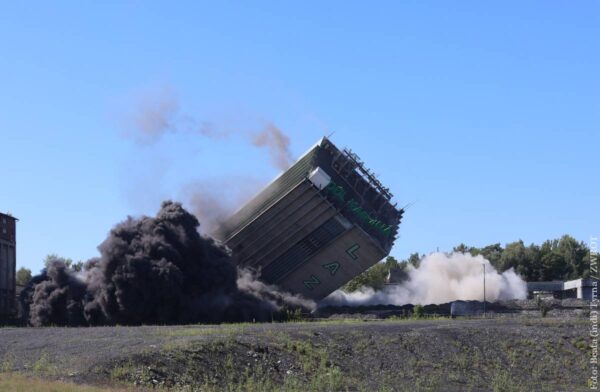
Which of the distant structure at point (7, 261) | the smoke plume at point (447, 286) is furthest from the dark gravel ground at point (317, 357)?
the smoke plume at point (447, 286)

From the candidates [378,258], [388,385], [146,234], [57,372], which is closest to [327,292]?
[378,258]

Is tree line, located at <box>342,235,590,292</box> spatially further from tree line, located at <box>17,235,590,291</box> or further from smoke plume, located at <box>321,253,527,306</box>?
smoke plume, located at <box>321,253,527,306</box>

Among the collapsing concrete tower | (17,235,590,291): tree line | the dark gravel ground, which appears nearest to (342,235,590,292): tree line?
(17,235,590,291): tree line

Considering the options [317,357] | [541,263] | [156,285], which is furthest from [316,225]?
[541,263]

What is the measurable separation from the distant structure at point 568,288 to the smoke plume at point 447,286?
7.99 ft

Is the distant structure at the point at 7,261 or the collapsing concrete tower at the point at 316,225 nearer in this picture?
the collapsing concrete tower at the point at 316,225

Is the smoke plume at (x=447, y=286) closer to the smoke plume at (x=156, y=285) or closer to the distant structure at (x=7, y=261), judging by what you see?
the smoke plume at (x=156, y=285)

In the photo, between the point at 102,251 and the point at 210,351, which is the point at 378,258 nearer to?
the point at 102,251

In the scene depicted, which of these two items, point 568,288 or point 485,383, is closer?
point 485,383

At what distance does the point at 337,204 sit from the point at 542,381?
2307 centimetres

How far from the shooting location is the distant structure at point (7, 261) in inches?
2156

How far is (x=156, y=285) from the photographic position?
148 ft

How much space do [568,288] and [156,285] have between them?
35975mm

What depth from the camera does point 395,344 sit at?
97.6 feet
